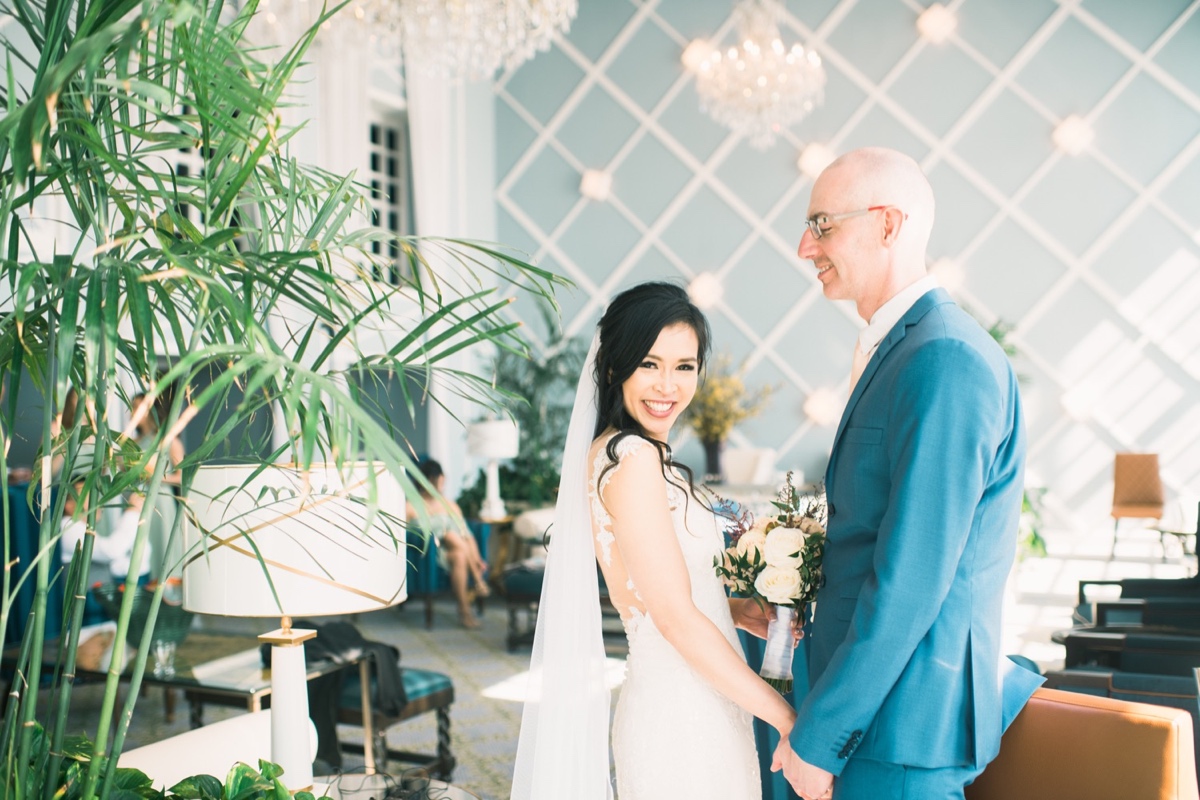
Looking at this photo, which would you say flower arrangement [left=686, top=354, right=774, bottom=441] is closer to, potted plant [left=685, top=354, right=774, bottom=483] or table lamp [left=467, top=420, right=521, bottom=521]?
potted plant [left=685, top=354, right=774, bottom=483]

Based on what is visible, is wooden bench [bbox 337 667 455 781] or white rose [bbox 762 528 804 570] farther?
wooden bench [bbox 337 667 455 781]

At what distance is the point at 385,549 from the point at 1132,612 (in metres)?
3.80

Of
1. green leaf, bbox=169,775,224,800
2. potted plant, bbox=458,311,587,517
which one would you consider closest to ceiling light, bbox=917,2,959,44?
potted plant, bbox=458,311,587,517

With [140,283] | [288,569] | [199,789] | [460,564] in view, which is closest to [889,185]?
[140,283]

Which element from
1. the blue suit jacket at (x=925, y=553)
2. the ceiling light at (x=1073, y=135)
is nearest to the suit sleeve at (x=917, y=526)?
the blue suit jacket at (x=925, y=553)

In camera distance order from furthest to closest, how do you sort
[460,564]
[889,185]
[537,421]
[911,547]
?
1. [537,421]
2. [460,564]
3. [889,185]
4. [911,547]

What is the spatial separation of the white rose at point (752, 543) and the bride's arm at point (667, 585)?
0.45 ft

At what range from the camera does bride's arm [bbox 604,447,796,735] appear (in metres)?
2.05

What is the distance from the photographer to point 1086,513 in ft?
27.3

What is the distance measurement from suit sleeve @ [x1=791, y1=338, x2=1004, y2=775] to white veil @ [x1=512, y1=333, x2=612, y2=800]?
2.24ft

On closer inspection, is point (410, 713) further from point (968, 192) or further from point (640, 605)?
point (968, 192)

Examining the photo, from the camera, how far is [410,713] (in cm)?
387

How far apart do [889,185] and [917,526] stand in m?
0.67

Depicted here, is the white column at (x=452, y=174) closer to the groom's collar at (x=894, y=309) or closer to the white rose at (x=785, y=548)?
the white rose at (x=785, y=548)
